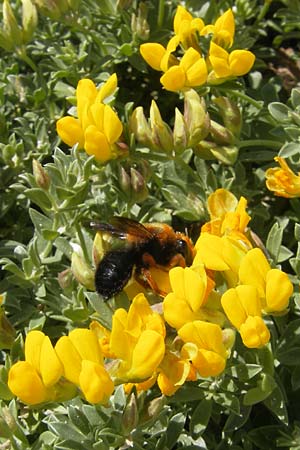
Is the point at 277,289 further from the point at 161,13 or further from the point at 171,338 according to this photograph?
the point at 161,13

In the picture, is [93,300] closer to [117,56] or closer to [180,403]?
[180,403]

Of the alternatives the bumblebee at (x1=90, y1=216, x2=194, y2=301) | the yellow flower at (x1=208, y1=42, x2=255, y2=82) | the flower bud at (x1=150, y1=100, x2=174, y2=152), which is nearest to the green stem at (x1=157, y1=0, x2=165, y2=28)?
the yellow flower at (x1=208, y1=42, x2=255, y2=82)

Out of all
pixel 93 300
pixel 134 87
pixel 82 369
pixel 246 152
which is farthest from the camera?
pixel 134 87

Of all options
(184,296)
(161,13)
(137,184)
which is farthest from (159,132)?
(161,13)

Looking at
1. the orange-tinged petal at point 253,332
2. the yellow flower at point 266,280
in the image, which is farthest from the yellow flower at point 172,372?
the yellow flower at point 266,280

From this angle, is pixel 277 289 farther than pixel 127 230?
No

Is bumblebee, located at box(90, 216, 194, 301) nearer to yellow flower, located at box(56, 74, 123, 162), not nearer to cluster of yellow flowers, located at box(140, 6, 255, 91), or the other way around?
yellow flower, located at box(56, 74, 123, 162)

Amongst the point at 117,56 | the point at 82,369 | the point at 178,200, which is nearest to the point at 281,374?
the point at 178,200
